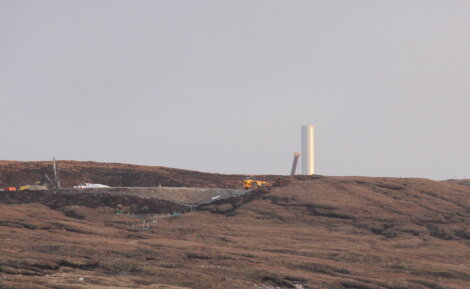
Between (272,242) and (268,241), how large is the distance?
45 centimetres

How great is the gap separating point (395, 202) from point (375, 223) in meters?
7.43

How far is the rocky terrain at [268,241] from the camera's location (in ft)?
137

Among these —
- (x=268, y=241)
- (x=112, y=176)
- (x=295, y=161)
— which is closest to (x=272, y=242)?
(x=268, y=241)

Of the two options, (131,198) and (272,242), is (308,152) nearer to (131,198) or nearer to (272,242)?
(131,198)

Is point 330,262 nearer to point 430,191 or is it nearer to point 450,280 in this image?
point 450,280

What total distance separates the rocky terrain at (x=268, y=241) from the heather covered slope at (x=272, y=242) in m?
0.10

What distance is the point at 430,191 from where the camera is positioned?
7669cm

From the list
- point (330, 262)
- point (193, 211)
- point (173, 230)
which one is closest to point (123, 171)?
point (193, 211)

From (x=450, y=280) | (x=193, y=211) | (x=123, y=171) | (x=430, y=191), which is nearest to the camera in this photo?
(x=450, y=280)

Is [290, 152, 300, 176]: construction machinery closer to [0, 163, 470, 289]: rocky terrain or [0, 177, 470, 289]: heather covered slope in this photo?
[0, 163, 470, 289]: rocky terrain

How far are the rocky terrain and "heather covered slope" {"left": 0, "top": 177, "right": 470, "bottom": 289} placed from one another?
101mm

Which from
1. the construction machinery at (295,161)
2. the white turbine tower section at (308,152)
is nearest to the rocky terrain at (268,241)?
the white turbine tower section at (308,152)

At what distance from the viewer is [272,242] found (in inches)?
2196

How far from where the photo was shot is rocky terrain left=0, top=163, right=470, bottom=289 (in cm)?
4172
